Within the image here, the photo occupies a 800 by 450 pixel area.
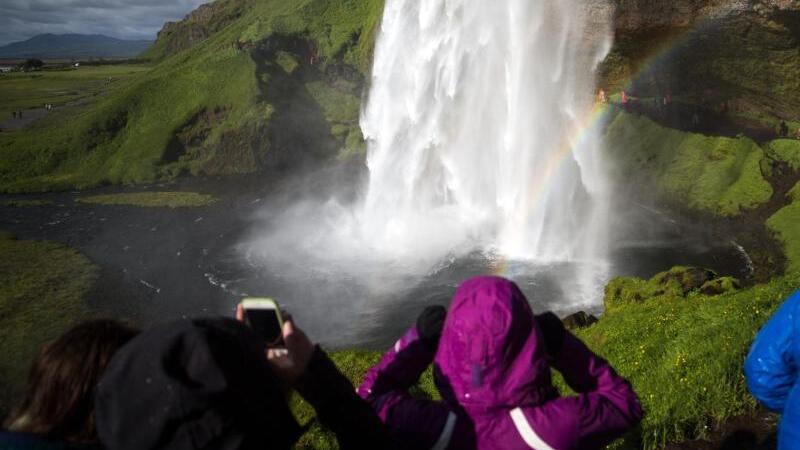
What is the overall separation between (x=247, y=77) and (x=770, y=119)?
4907 cm

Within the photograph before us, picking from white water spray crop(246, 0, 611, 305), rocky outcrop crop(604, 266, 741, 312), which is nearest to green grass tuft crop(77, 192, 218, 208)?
white water spray crop(246, 0, 611, 305)

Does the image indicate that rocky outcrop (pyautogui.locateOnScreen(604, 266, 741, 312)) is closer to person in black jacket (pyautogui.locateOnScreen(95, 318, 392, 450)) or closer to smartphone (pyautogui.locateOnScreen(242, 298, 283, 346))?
smartphone (pyautogui.locateOnScreen(242, 298, 283, 346))

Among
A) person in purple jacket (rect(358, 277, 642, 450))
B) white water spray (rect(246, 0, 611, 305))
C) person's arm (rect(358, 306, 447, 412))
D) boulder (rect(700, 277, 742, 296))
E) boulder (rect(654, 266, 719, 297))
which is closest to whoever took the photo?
person in purple jacket (rect(358, 277, 642, 450))

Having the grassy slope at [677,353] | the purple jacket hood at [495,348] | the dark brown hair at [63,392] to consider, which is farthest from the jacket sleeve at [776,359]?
the dark brown hair at [63,392]

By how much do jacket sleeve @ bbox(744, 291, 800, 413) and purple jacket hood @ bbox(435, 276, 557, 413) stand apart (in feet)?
4.31

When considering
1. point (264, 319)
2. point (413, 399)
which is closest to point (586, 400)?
point (413, 399)

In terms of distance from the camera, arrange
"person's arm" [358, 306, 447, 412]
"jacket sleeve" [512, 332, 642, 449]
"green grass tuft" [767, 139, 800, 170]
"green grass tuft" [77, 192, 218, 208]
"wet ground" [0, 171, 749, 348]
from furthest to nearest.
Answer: "green grass tuft" [77, 192, 218, 208]
"green grass tuft" [767, 139, 800, 170]
"wet ground" [0, 171, 749, 348]
"person's arm" [358, 306, 447, 412]
"jacket sleeve" [512, 332, 642, 449]

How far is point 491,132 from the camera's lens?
30062mm

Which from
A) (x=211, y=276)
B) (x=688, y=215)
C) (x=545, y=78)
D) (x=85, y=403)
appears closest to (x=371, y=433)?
(x=85, y=403)

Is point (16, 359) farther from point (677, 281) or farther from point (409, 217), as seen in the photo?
point (677, 281)

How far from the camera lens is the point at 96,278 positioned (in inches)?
1021

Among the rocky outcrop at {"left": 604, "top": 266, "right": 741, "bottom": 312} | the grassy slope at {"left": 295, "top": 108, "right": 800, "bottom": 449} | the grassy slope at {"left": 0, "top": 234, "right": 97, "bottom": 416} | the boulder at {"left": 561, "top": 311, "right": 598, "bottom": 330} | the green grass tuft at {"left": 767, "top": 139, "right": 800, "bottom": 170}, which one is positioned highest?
the green grass tuft at {"left": 767, "top": 139, "right": 800, "bottom": 170}

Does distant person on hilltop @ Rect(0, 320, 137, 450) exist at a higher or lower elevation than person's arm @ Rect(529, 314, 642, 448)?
higher

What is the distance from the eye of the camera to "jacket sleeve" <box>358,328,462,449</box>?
9.55 ft
